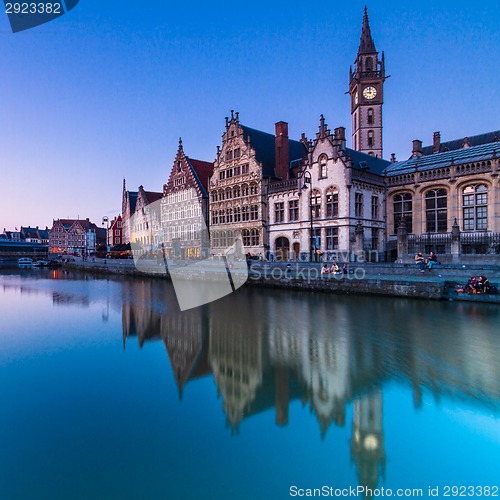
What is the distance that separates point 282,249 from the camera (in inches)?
1511

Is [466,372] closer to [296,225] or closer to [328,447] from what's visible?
[328,447]

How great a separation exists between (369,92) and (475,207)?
3160 cm

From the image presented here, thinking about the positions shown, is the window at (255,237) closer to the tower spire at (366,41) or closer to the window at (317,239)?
the window at (317,239)

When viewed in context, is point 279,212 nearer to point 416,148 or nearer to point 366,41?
point 416,148

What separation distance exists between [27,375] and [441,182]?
34355 millimetres

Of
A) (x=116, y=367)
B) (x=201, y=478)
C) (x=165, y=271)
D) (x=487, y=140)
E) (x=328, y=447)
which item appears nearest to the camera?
(x=201, y=478)

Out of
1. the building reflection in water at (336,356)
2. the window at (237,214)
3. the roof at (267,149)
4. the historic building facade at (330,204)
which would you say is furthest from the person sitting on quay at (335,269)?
the window at (237,214)

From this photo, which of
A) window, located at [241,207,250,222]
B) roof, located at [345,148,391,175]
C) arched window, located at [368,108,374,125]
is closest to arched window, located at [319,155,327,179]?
roof, located at [345,148,391,175]

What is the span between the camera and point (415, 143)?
42.2 metres

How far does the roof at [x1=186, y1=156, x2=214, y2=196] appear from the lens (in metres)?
51.1

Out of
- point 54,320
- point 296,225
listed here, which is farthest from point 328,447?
point 296,225

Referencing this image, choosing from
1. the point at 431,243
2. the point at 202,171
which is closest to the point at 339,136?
the point at 431,243

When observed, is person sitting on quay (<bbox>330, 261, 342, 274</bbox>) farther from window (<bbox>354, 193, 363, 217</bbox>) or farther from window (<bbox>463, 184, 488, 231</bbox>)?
window (<bbox>463, 184, 488, 231</bbox>)

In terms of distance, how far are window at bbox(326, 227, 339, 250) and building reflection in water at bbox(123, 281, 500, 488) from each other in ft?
49.5
